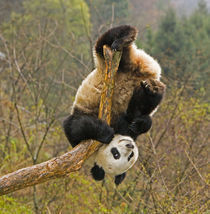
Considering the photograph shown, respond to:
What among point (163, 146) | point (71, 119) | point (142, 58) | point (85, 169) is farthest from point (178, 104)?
point (71, 119)

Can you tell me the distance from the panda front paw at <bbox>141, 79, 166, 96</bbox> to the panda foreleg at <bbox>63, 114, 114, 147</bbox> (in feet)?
2.39

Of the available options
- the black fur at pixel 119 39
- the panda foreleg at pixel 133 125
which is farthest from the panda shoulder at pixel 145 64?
the panda foreleg at pixel 133 125

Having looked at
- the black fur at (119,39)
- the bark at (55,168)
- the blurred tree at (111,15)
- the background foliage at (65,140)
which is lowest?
the background foliage at (65,140)

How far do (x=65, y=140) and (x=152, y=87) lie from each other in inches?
180

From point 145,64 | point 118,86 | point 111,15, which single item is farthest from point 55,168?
point 111,15

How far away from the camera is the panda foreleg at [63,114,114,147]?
301 centimetres

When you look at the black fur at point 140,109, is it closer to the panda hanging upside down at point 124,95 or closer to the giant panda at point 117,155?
the panda hanging upside down at point 124,95

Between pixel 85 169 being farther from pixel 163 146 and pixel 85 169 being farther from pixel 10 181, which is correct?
pixel 10 181

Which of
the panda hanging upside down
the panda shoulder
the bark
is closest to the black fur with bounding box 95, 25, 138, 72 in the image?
the panda hanging upside down

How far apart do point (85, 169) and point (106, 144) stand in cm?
451

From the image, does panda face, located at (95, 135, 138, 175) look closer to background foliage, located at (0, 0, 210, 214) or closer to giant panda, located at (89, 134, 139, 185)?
giant panda, located at (89, 134, 139, 185)

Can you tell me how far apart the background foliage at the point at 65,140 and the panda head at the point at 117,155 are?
1297 mm

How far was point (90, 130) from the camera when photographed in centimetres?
301

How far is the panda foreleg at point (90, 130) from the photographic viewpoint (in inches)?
118
